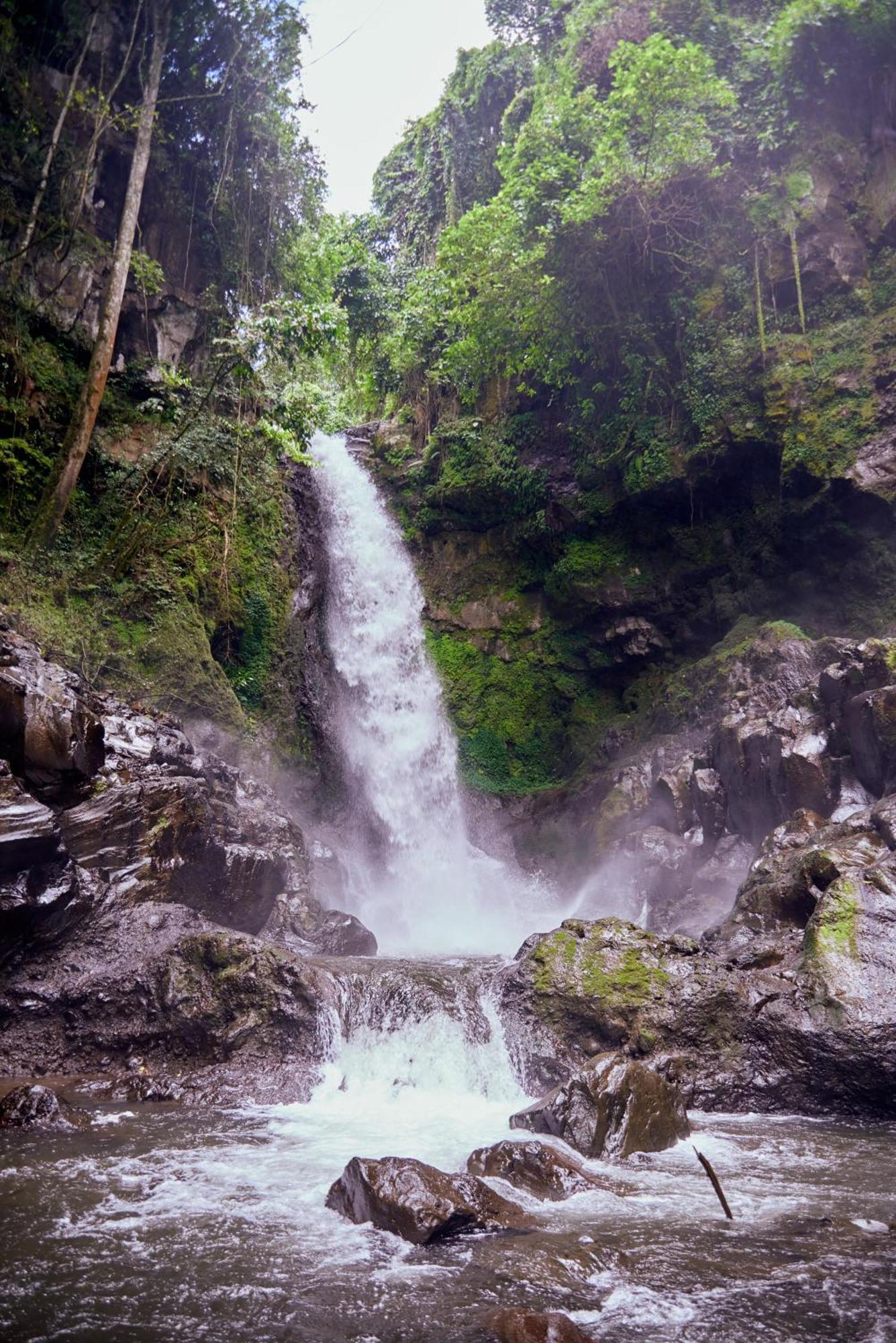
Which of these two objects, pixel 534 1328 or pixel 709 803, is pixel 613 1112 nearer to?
pixel 534 1328

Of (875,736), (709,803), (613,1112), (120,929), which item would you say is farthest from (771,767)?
(120,929)

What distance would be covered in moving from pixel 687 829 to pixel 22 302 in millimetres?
13881

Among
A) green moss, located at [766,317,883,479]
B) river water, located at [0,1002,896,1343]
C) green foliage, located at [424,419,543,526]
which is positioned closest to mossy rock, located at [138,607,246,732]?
river water, located at [0,1002,896,1343]

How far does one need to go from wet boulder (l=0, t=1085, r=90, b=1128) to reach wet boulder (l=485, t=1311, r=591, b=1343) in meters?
3.69

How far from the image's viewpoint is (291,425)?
1405cm

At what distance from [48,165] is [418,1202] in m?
15.3

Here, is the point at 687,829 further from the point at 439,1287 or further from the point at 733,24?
the point at 733,24

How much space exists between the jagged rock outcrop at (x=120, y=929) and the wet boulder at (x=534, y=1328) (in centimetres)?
411

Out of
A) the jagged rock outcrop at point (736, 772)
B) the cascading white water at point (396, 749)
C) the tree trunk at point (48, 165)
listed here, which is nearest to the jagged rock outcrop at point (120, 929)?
the cascading white water at point (396, 749)

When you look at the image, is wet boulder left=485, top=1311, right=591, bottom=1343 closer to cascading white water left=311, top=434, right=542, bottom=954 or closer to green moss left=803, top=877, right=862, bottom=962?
green moss left=803, top=877, right=862, bottom=962

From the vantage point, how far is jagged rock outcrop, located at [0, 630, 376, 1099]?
277 inches

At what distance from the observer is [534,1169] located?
16.5 feet

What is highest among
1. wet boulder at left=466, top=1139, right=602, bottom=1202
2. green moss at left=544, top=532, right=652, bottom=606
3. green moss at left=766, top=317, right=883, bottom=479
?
green moss at left=766, top=317, right=883, bottom=479

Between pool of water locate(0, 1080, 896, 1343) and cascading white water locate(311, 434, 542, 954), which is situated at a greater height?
cascading white water locate(311, 434, 542, 954)
